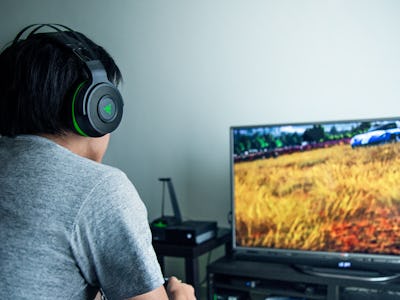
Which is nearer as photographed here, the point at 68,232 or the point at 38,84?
the point at 68,232

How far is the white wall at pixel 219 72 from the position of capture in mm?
2277

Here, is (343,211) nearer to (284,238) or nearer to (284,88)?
(284,238)

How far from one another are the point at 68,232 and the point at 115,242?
8cm

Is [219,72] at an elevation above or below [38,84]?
above

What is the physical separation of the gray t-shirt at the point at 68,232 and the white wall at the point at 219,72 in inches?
68.3

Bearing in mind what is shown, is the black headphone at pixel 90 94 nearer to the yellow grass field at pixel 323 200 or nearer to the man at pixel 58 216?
the man at pixel 58 216

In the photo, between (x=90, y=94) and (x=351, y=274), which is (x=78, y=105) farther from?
(x=351, y=274)

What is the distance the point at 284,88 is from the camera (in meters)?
2.44

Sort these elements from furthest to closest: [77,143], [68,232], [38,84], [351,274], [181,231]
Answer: [181,231], [351,274], [77,143], [38,84], [68,232]

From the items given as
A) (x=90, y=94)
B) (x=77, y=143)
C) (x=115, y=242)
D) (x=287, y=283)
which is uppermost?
(x=90, y=94)

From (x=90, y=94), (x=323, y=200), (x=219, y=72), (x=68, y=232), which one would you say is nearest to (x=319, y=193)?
(x=323, y=200)

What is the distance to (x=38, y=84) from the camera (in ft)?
2.95

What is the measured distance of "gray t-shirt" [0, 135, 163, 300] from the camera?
0.80m

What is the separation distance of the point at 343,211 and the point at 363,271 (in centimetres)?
26
